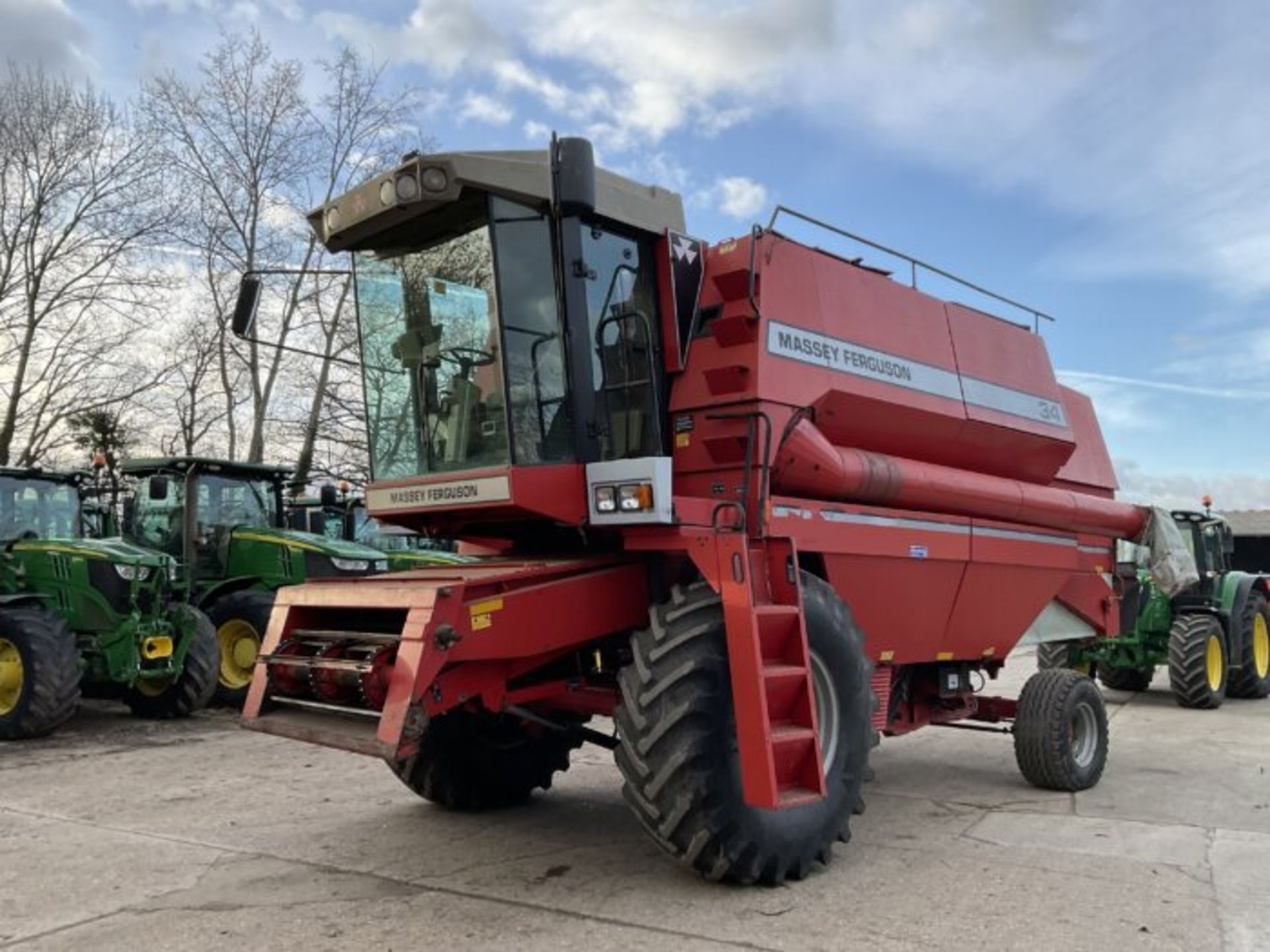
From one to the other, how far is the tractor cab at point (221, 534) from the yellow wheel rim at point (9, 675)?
96.5 inches

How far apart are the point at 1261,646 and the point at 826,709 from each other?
449 inches

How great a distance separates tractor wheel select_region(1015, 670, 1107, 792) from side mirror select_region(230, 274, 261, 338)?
5.43 metres

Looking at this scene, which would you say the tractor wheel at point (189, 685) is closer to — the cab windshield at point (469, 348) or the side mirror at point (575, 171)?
the cab windshield at point (469, 348)

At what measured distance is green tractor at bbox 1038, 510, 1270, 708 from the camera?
11.9 meters

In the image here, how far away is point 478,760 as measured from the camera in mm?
6227

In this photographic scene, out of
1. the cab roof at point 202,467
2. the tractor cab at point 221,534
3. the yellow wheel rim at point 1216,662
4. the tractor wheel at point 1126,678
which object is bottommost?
the tractor wheel at point 1126,678

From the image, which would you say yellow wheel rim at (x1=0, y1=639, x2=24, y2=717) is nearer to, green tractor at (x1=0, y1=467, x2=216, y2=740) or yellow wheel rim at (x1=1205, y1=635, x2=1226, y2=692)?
green tractor at (x1=0, y1=467, x2=216, y2=740)

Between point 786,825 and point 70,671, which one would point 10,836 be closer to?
point 70,671

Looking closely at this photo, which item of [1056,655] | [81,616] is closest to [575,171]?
[81,616]

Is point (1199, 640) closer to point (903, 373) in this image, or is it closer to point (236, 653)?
point (903, 373)

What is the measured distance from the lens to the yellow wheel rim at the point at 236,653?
1147 cm

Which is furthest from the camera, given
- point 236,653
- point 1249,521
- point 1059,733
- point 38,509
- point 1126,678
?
point 1249,521

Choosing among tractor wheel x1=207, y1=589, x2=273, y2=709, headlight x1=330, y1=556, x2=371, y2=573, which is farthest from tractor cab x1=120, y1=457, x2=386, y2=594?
tractor wheel x1=207, y1=589, x2=273, y2=709

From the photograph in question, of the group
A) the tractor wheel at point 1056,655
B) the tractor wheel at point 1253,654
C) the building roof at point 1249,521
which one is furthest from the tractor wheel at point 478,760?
the building roof at point 1249,521
